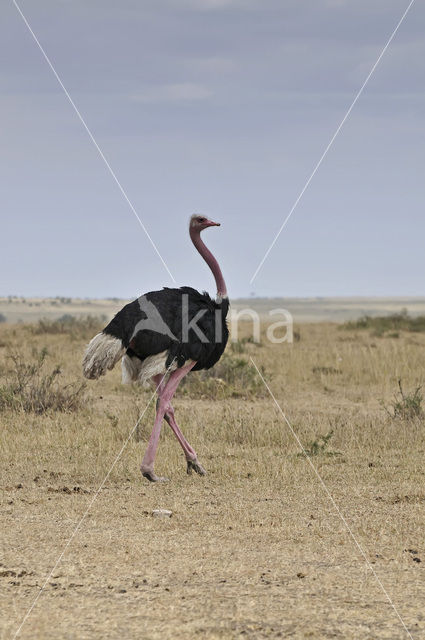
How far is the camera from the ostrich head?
8.86 metres

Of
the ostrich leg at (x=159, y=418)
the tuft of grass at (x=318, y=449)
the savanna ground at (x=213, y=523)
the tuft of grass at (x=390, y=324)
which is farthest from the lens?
the tuft of grass at (x=390, y=324)

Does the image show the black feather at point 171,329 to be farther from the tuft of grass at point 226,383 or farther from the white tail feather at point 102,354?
the tuft of grass at point 226,383

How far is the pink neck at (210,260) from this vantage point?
8461mm

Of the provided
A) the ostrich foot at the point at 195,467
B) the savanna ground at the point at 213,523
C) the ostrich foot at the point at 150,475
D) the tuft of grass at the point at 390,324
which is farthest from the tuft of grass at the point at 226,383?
the tuft of grass at the point at 390,324

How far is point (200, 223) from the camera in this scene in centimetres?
887

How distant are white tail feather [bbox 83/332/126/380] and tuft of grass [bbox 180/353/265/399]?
19.5 ft

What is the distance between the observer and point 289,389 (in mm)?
15008

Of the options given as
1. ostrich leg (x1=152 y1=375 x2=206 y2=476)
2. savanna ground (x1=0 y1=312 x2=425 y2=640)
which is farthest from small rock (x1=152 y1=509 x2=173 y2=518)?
ostrich leg (x1=152 y1=375 x2=206 y2=476)

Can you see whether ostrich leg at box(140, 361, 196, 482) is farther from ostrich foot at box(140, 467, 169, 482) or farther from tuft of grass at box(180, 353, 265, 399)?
tuft of grass at box(180, 353, 265, 399)

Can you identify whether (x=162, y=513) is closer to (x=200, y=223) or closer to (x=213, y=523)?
(x=213, y=523)

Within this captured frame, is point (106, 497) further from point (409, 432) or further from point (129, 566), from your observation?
point (409, 432)

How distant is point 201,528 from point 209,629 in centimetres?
204

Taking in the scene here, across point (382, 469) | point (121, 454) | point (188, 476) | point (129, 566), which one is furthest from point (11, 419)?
point (129, 566)

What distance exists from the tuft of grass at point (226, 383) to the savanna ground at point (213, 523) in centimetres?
53
